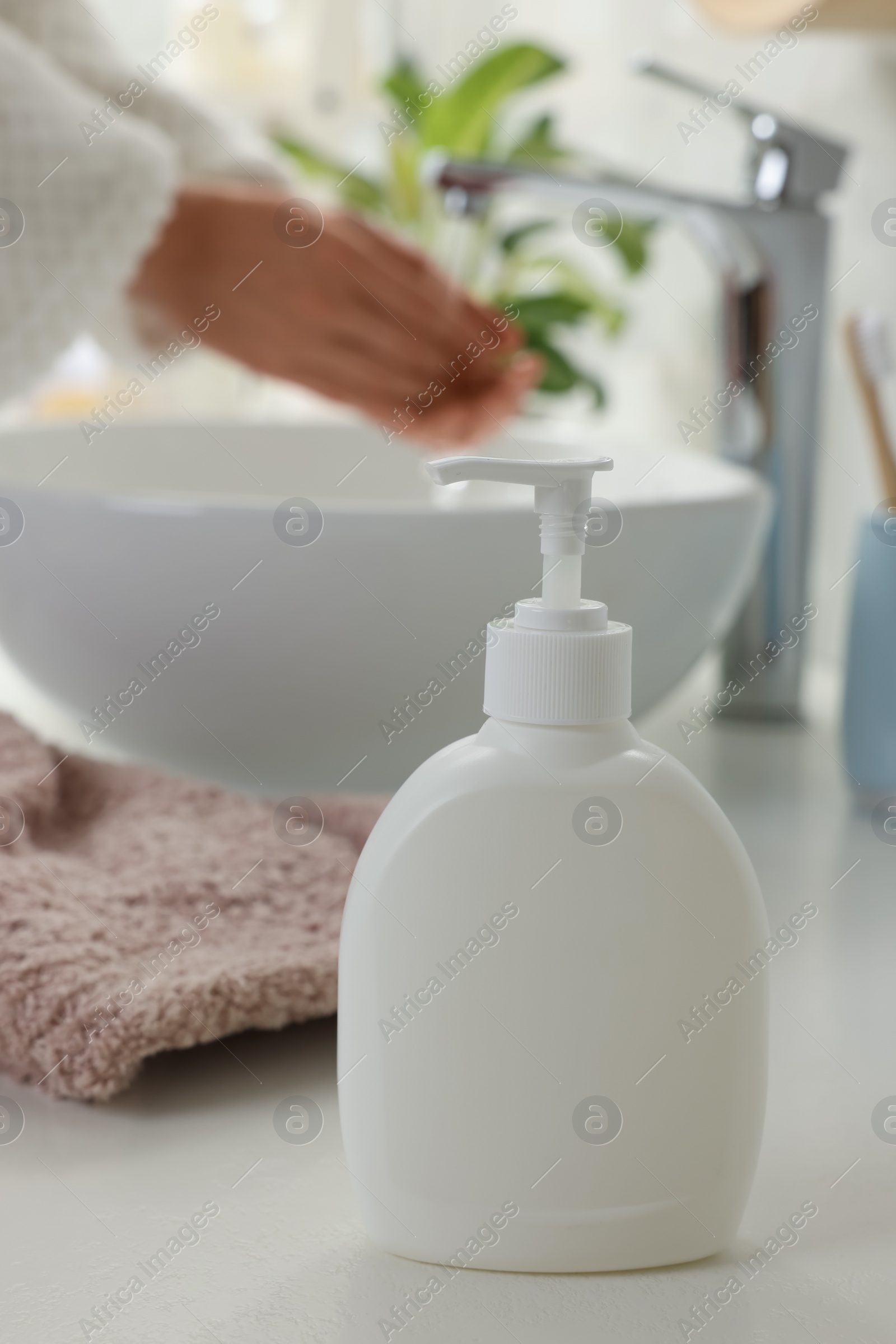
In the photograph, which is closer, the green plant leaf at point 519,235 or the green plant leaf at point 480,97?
the green plant leaf at point 480,97

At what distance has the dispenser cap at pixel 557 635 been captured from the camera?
271 mm

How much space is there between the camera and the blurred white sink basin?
0.52 metres

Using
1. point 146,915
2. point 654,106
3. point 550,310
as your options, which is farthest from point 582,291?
point 146,915

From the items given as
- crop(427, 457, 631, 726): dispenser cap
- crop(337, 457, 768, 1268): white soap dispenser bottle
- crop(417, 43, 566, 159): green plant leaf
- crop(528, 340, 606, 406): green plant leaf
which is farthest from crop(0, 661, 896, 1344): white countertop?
crop(417, 43, 566, 159): green plant leaf

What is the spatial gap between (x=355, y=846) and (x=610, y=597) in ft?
0.52

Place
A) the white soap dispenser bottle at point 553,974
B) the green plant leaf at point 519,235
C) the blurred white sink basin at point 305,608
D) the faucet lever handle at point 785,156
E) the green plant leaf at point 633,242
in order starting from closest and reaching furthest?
the white soap dispenser bottle at point 553,974 → the blurred white sink basin at point 305,608 → the faucet lever handle at point 785,156 → the green plant leaf at point 633,242 → the green plant leaf at point 519,235

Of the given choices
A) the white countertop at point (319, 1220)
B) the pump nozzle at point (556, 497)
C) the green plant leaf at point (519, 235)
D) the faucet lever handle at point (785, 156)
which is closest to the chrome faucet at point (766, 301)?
the faucet lever handle at point (785, 156)

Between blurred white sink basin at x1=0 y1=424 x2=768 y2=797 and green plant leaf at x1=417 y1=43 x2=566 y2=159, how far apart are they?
0.63 meters

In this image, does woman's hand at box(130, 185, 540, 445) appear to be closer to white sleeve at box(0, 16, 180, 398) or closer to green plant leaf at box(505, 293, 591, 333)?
white sleeve at box(0, 16, 180, 398)

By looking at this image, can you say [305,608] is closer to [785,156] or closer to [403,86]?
[785,156]

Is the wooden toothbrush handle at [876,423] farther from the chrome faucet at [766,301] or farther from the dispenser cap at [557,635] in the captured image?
the dispenser cap at [557,635]

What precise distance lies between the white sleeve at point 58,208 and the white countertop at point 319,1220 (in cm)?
37

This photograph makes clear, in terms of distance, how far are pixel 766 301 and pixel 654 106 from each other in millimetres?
458

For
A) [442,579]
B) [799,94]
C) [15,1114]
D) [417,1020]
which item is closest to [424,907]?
[417,1020]
